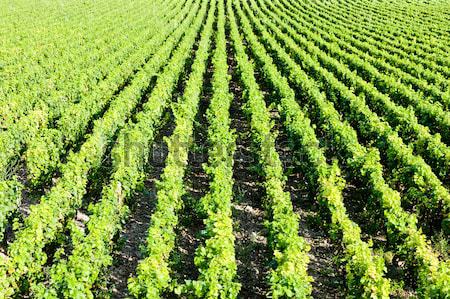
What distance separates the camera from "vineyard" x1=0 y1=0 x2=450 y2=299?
309 inches

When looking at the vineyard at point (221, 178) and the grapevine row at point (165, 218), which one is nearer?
the grapevine row at point (165, 218)

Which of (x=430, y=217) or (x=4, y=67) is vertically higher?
(x=4, y=67)

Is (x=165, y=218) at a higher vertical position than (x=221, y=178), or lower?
lower

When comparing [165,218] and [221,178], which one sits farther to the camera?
[221,178]

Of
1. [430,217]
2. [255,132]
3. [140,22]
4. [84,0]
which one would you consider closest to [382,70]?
[255,132]

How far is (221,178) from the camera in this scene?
1009 cm

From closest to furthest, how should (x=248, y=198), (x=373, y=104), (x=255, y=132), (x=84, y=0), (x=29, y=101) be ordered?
(x=248, y=198)
(x=255, y=132)
(x=29, y=101)
(x=373, y=104)
(x=84, y=0)

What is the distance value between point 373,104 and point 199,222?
8.93 metres

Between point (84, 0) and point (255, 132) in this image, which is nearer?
point (255, 132)

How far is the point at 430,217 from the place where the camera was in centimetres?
1037

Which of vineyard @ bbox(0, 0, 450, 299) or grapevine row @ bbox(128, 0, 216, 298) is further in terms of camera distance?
vineyard @ bbox(0, 0, 450, 299)

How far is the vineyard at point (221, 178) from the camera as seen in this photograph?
786 cm

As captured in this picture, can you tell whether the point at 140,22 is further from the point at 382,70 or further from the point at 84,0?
the point at 382,70

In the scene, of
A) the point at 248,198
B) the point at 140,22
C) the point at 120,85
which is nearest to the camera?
the point at 248,198
